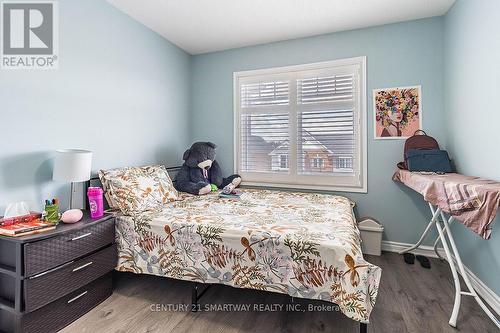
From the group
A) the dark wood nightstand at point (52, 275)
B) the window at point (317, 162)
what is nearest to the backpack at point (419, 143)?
the window at point (317, 162)

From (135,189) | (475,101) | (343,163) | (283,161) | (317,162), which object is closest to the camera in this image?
(475,101)

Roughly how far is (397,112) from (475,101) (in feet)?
2.36

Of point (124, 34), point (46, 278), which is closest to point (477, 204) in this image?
point (46, 278)

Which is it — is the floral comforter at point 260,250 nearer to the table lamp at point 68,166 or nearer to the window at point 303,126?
the table lamp at point 68,166

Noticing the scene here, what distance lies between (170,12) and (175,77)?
0.90 metres

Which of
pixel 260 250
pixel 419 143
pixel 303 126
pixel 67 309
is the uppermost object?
pixel 303 126

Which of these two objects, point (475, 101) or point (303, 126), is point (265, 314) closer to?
point (303, 126)

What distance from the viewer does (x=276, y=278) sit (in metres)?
1.48

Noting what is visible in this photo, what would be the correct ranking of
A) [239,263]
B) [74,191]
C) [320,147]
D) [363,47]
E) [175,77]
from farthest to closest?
[175,77], [320,147], [363,47], [74,191], [239,263]

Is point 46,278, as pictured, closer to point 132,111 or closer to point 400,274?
point 132,111

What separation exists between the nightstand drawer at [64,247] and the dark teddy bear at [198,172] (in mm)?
1053

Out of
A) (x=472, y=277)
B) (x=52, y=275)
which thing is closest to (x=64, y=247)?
(x=52, y=275)

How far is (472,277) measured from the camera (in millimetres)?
2047

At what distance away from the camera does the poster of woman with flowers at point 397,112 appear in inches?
103
